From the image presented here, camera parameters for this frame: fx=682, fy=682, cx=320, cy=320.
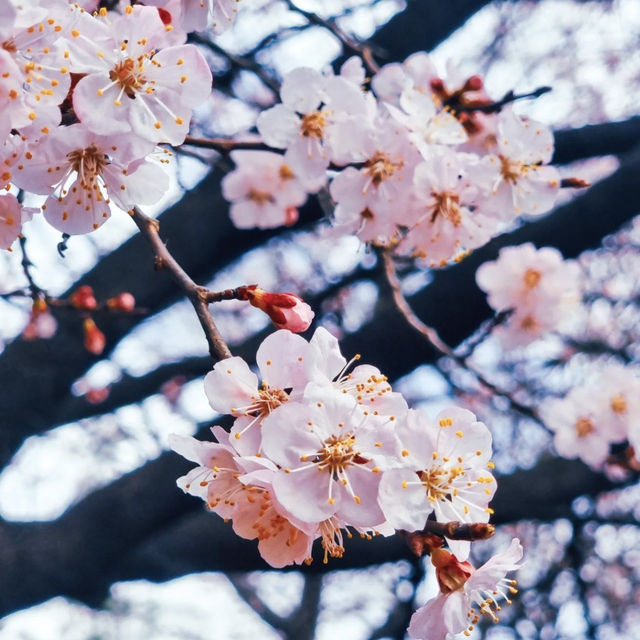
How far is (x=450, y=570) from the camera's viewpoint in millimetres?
841

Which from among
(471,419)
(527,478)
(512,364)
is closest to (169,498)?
(527,478)

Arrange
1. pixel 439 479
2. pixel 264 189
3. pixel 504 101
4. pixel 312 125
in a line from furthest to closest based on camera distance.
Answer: pixel 264 189
pixel 504 101
pixel 312 125
pixel 439 479

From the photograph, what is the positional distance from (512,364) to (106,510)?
3.95 meters

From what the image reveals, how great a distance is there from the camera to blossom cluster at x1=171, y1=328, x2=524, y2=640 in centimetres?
75

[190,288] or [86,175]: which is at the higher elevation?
[86,175]

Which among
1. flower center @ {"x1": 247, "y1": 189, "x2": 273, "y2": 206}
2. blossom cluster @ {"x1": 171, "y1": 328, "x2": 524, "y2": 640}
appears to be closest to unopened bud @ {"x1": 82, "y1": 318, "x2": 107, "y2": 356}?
flower center @ {"x1": 247, "y1": 189, "x2": 273, "y2": 206}

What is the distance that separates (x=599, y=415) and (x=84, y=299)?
1976mm

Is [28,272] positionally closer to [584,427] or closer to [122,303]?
[122,303]

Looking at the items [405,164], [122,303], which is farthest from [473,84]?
[122,303]

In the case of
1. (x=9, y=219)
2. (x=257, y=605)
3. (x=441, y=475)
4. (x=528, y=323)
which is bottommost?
(x=257, y=605)

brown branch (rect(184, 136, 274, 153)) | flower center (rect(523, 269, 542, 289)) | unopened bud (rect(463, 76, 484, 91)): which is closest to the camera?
brown branch (rect(184, 136, 274, 153))

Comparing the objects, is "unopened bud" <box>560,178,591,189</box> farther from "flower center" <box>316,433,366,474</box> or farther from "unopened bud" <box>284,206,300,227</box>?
"unopened bud" <box>284,206,300,227</box>

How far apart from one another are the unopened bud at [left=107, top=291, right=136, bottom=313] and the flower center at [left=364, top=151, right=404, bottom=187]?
909 mm

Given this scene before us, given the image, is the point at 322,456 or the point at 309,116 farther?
the point at 309,116
